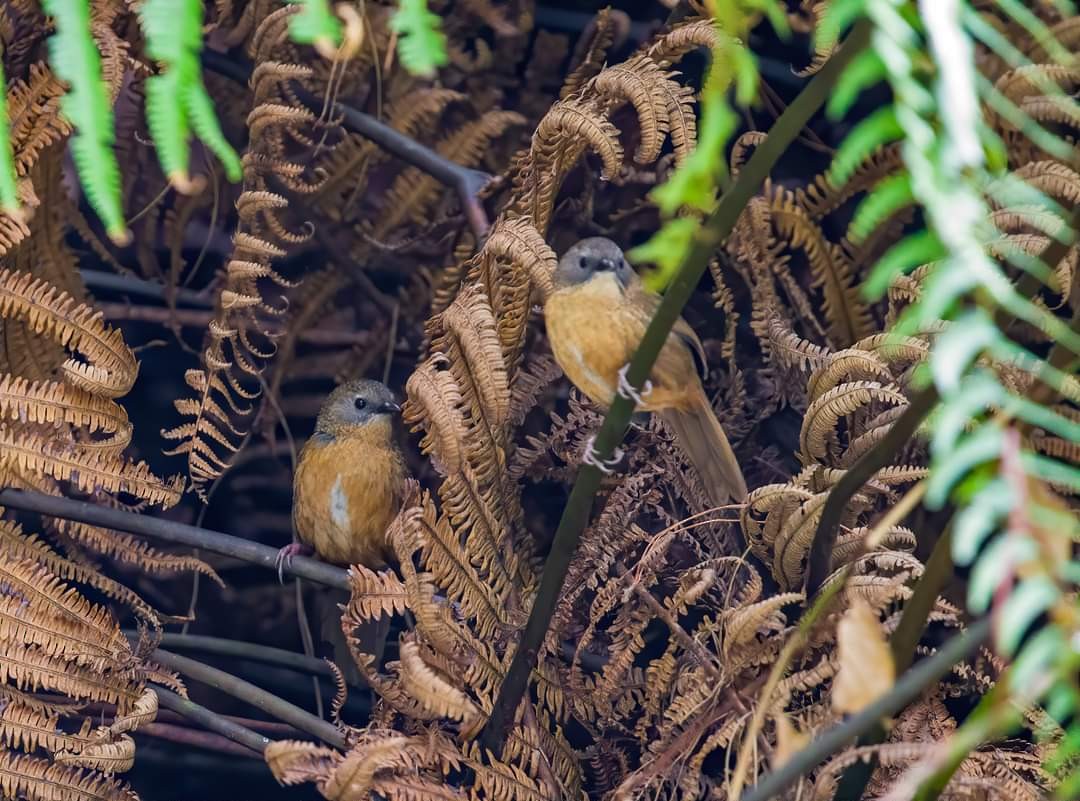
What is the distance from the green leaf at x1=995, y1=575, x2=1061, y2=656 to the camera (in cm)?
107

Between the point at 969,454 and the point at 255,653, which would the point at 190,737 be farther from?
the point at 969,454

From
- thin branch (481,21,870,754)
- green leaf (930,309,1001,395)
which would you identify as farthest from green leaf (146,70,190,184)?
green leaf (930,309,1001,395)

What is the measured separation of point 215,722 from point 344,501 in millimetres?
1126

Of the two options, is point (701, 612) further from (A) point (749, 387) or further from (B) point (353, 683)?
(B) point (353, 683)

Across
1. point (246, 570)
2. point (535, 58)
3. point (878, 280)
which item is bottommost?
point (246, 570)

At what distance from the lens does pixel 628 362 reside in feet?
9.75

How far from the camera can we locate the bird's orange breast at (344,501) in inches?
146

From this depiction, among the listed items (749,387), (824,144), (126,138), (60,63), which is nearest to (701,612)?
(749,387)

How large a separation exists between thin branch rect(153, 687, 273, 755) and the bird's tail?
1147mm

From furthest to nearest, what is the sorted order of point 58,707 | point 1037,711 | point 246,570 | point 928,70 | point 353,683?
point 246,570
point 353,683
point 58,707
point 1037,711
point 928,70

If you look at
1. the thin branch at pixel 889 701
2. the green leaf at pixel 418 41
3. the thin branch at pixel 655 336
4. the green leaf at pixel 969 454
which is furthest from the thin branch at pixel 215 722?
the green leaf at pixel 969 454

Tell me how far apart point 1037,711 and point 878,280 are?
155cm

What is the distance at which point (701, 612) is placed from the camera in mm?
3301

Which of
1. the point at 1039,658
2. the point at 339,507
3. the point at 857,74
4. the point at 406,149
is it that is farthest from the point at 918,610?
the point at 339,507
